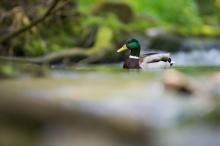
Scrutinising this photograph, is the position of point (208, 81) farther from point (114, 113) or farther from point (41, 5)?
point (41, 5)

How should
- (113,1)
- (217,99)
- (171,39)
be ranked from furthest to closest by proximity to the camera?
(113,1)
(171,39)
(217,99)

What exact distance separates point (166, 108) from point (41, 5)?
6459mm

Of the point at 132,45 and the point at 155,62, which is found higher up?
the point at 132,45

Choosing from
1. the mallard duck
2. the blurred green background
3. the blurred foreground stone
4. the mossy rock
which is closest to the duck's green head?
the mallard duck

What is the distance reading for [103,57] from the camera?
7.84 metres

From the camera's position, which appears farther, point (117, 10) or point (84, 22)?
point (117, 10)

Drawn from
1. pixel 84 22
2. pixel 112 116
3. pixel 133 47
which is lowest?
pixel 112 116

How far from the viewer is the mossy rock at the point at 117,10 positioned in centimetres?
1105

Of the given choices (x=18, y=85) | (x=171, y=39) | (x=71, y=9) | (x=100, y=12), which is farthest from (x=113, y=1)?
(x=18, y=85)

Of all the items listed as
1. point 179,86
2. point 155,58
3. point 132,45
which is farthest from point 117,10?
point 179,86

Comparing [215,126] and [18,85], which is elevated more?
[18,85]

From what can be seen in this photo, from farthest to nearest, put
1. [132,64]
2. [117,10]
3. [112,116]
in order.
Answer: [117,10] → [132,64] → [112,116]

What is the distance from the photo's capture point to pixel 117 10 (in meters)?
11.5

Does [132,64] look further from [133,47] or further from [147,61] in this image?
[133,47]
